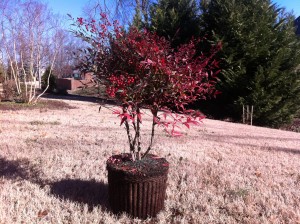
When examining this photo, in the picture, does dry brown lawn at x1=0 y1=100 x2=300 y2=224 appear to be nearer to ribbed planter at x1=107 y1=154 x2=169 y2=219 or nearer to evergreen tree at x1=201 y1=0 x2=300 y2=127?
ribbed planter at x1=107 y1=154 x2=169 y2=219

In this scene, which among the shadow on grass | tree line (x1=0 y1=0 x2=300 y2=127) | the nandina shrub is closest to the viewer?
the nandina shrub

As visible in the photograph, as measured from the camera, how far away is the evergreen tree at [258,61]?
13.6m

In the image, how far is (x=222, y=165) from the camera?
482 centimetres

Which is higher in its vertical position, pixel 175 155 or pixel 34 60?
pixel 34 60

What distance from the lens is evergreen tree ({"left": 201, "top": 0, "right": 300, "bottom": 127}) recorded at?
44.6 feet

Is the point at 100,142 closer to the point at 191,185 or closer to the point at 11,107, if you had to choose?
the point at 191,185

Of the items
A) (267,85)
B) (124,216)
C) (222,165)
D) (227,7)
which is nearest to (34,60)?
(227,7)

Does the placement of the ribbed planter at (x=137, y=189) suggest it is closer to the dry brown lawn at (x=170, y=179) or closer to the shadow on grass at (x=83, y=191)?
the dry brown lawn at (x=170, y=179)

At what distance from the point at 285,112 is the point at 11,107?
12.2 meters

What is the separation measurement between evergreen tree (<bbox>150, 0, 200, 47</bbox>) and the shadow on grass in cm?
1304

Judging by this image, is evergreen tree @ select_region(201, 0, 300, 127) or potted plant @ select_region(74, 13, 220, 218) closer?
potted plant @ select_region(74, 13, 220, 218)

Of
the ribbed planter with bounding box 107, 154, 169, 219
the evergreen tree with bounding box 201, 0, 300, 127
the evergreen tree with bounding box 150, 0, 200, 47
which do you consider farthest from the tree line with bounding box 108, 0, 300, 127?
the ribbed planter with bounding box 107, 154, 169, 219

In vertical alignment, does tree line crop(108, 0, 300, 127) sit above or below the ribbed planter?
above

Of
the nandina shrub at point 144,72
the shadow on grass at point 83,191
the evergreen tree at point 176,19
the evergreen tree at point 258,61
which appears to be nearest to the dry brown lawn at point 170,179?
the shadow on grass at point 83,191
